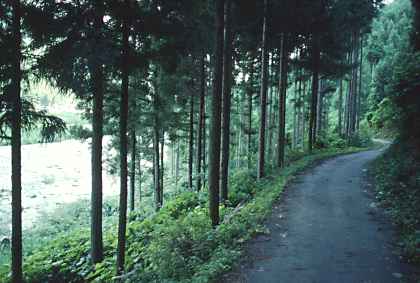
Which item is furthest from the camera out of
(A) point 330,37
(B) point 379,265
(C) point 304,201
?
(A) point 330,37

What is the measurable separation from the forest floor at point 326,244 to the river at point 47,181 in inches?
859

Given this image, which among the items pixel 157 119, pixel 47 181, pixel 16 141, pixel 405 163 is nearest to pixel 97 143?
pixel 16 141

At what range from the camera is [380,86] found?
130ft

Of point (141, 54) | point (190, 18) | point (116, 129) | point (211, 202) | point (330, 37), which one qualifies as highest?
point (330, 37)

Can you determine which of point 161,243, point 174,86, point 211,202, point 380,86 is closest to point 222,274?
point 161,243

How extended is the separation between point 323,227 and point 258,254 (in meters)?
2.32

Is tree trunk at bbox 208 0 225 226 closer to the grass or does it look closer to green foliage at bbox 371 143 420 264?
the grass

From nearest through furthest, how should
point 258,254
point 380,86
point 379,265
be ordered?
point 379,265
point 258,254
point 380,86

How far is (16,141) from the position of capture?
8266 mm

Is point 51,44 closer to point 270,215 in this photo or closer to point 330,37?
point 270,215

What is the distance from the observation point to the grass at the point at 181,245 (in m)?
7.12

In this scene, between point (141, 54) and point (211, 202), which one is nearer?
point (141, 54)

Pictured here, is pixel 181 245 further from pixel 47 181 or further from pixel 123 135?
pixel 47 181

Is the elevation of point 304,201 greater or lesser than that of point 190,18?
lesser
